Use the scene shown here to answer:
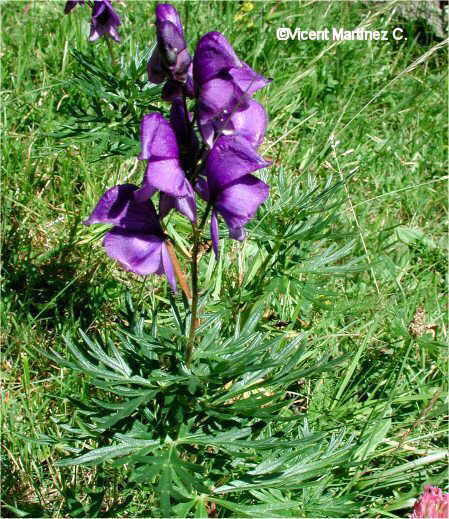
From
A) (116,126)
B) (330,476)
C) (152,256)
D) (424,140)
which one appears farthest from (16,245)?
(424,140)

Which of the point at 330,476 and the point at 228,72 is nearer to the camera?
the point at 228,72

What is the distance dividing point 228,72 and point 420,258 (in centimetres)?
182

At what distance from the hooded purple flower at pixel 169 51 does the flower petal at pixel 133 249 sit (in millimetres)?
338

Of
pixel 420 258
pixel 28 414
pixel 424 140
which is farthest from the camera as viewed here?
pixel 424 140

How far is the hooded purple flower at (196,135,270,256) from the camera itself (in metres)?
1.36

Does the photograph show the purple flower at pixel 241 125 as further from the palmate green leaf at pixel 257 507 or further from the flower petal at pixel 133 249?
the palmate green leaf at pixel 257 507

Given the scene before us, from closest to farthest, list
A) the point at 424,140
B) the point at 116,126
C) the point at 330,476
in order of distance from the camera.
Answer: the point at 330,476
the point at 116,126
the point at 424,140

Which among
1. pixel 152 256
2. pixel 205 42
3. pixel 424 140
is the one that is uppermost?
pixel 205 42

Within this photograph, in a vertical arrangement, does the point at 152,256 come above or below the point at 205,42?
below

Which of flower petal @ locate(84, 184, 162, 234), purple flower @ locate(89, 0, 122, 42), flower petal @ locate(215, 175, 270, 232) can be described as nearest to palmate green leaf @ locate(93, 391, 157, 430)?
flower petal @ locate(84, 184, 162, 234)

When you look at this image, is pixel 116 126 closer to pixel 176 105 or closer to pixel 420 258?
pixel 176 105

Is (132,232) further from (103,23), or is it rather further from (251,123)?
(103,23)

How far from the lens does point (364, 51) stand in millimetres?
3811

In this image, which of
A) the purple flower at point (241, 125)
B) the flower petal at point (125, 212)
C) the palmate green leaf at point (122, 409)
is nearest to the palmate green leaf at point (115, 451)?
the palmate green leaf at point (122, 409)
